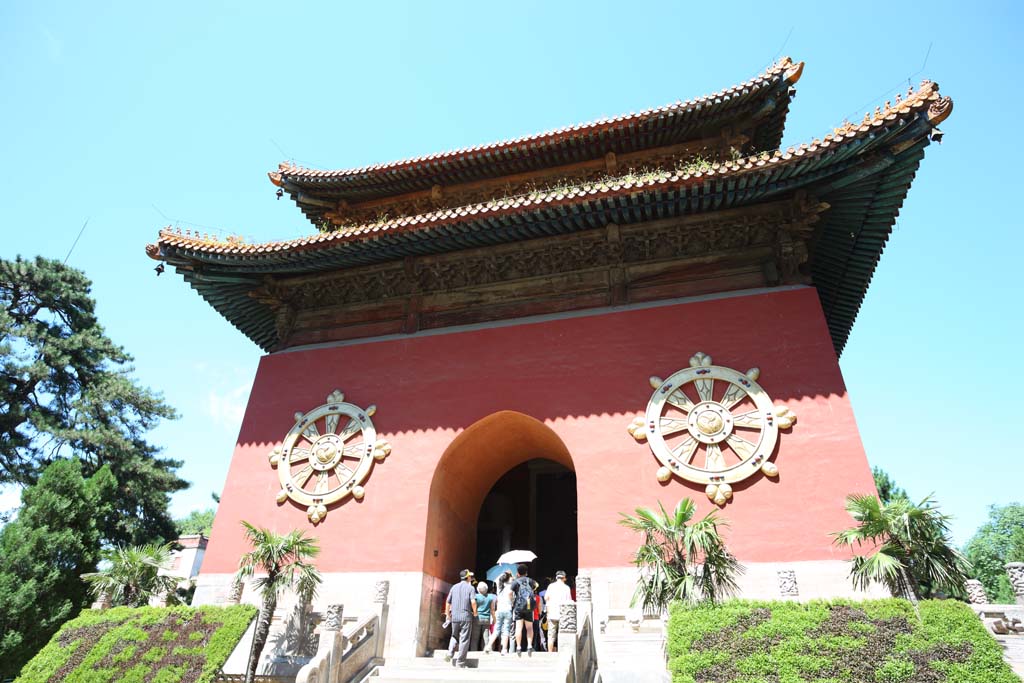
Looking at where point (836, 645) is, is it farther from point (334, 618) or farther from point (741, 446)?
point (334, 618)

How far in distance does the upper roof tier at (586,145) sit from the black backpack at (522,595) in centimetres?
746

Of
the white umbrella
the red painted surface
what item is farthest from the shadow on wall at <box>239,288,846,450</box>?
the white umbrella

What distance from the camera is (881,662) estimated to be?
538cm

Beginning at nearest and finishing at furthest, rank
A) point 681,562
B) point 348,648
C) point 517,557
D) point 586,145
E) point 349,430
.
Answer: point 681,562 < point 348,648 < point 517,557 < point 349,430 < point 586,145

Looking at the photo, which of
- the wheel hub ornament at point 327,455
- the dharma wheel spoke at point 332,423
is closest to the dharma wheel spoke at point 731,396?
the wheel hub ornament at point 327,455

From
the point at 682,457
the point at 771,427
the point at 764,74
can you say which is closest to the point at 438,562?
the point at 682,457

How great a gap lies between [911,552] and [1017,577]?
120cm

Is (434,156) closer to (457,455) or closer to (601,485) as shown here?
(457,455)

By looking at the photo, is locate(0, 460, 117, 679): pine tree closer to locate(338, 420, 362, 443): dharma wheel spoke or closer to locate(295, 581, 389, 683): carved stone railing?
locate(338, 420, 362, 443): dharma wheel spoke

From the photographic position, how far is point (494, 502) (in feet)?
42.4

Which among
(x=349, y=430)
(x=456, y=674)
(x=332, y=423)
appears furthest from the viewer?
(x=332, y=423)

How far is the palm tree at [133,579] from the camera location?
29.3 ft

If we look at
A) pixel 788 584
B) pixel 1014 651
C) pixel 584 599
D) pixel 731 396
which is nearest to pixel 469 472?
pixel 584 599

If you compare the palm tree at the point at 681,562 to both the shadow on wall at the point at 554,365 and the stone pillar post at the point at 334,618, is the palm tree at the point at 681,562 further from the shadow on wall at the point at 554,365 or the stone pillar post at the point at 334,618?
the stone pillar post at the point at 334,618
